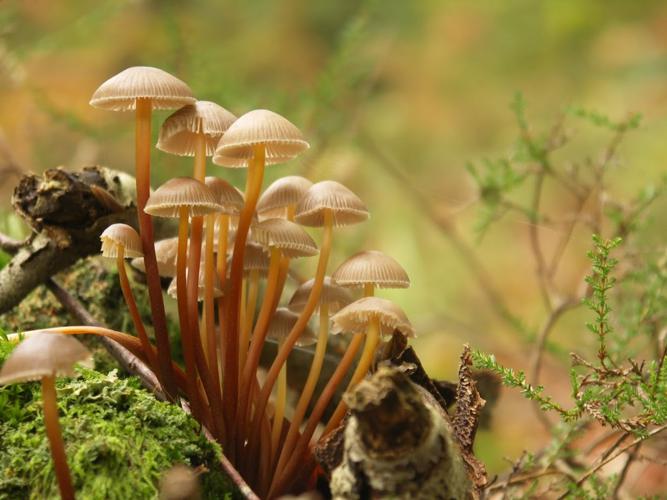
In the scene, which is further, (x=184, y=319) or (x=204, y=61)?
(x=204, y=61)

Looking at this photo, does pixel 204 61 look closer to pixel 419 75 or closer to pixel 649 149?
pixel 649 149

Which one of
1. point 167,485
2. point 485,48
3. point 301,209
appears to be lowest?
point 167,485

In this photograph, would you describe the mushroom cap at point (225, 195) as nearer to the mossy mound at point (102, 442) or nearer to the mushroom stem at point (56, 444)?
the mossy mound at point (102, 442)

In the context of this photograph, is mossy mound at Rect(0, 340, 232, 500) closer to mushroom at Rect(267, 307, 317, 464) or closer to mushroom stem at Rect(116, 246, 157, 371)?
mushroom stem at Rect(116, 246, 157, 371)

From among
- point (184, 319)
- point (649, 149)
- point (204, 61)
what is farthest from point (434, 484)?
point (649, 149)

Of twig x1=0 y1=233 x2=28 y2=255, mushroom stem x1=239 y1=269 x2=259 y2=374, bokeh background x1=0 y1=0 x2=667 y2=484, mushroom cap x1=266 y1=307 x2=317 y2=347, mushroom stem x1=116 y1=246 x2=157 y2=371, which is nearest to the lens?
mushroom stem x1=116 y1=246 x2=157 y2=371

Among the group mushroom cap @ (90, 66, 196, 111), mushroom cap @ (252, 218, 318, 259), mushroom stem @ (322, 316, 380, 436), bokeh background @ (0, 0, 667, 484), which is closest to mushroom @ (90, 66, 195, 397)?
mushroom cap @ (90, 66, 196, 111)

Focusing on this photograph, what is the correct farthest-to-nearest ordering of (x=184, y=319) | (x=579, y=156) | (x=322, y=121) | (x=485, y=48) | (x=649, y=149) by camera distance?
(x=485, y=48) < (x=579, y=156) < (x=649, y=149) < (x=322, y=121) < (x=184, y=319)
